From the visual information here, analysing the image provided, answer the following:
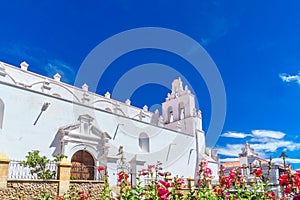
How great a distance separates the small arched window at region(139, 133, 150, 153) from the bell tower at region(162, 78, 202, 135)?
529 centimetres

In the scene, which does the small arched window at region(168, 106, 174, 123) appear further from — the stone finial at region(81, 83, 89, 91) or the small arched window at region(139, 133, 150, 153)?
the stone finial at region(81, 83, 89, 91)

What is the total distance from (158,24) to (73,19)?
16.8 feet

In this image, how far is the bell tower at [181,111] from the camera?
83.5 feet

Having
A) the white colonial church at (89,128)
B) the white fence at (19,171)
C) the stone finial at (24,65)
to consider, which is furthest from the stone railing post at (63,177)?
the stone finial at (24,65)

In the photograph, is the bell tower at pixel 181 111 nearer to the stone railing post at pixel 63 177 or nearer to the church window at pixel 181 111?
the church window at pixel 181 111

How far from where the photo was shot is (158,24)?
624 inches

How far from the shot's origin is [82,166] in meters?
15.0

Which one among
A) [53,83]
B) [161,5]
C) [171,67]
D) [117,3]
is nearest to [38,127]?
[53,83]

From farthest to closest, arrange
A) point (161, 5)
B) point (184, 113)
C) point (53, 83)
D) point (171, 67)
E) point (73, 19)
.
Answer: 1. point (184, 113)
2. point (171, 67)
3. point (53, 83)
4. point (73, 19)
5. point (161, 5)

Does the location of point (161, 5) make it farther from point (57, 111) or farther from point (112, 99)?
point (112, 99)

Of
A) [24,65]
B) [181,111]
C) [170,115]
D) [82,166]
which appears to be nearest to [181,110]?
[181,111]

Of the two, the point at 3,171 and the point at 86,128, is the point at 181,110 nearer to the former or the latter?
the point at 86,128

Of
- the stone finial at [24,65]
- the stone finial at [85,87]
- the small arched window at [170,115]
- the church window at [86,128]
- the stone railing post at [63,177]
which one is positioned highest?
the stone finial at [24,65]

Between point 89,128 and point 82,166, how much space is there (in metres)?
2.52
